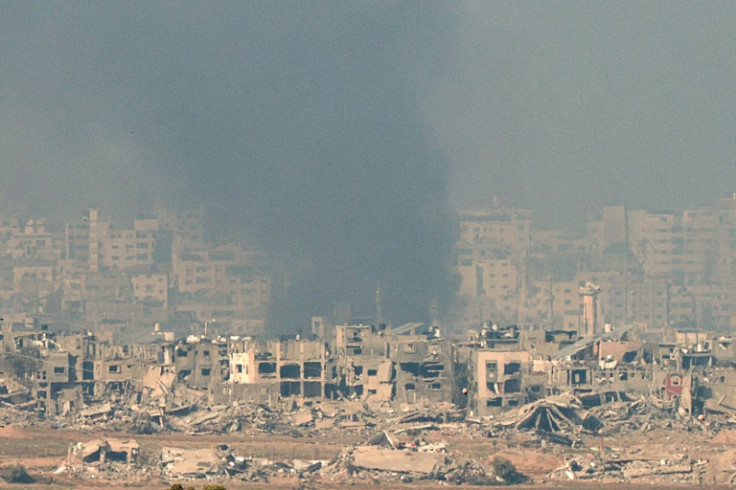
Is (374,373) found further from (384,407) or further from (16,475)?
(16,475)

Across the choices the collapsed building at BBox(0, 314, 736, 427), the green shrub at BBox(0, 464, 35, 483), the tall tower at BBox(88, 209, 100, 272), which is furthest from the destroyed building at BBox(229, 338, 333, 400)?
the tall tower at BBox(88, 209, 100, 272)

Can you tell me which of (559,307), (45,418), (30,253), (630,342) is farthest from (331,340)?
(30,253)

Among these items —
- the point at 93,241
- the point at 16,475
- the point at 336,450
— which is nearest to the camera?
the point at 16,475

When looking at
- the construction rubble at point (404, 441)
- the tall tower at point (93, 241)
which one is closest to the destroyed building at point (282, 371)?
the construction rubble at point (404, 441)

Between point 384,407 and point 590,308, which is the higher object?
point 590,308

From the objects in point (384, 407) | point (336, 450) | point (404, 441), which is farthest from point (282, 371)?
point (404, 441)

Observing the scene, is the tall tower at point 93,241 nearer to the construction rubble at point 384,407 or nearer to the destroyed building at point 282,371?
the construction rubble at point 384,407

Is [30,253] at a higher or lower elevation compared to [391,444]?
higher

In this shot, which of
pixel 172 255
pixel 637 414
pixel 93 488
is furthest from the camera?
pixel 172 255

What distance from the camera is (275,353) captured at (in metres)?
96.4

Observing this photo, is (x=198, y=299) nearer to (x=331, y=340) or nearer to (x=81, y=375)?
(x=331, y=340)

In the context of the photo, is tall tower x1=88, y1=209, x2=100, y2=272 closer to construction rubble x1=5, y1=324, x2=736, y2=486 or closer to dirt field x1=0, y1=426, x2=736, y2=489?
construction rubble x1=5, y1=324, x2=736, y2=486

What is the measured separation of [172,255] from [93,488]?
343 ft

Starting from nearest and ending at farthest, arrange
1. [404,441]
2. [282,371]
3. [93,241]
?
[404,441] → [282,371] → [93,241]
